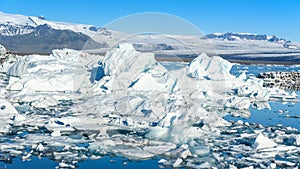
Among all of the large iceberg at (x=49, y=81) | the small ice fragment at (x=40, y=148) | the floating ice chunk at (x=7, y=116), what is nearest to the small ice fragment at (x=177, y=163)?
the small ice fragment at (x=40, y=148)

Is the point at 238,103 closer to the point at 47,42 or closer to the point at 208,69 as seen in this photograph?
the point at 208,69

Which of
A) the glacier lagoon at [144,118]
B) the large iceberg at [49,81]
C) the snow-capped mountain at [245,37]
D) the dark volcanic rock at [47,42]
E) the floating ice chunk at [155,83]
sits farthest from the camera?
the snow-capped mountain at [245,37]

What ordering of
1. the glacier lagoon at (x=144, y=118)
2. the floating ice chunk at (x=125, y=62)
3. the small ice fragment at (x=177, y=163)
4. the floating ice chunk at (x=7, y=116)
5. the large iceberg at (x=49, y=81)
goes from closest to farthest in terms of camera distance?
the small ice fragment at (x=177, y=163), the glacier lagoon at (x=144, y=118), the floating ice chunk at (x=7, y=116), the large iceberg at (x=49, y=81), the floating ice chunk at (x=125, y=62)

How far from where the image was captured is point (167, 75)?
37.0 ft

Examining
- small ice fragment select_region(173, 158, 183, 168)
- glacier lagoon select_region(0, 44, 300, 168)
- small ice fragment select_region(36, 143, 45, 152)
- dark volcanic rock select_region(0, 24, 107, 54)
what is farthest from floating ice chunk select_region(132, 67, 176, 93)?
dark volcanic rock select_region(0, 24, 107, 54)

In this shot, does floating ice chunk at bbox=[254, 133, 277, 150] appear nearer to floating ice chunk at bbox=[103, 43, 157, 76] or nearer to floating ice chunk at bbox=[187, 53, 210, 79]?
floating ice chunk at bbox=[103, 43, 157, 76]

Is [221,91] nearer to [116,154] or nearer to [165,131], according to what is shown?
[165,131]

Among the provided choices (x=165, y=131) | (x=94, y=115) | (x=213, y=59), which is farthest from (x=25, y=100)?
(x=213, y=59)

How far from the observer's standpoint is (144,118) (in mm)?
7734

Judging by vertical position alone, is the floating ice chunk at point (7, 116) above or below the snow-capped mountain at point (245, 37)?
below

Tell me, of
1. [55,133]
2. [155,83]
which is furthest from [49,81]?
[55,133]

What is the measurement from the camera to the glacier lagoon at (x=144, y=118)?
5.47 meters

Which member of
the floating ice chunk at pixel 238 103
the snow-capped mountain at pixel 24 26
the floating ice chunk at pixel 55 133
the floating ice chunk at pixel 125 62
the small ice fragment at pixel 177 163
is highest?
the snow-capped mountain at pixel 24 26

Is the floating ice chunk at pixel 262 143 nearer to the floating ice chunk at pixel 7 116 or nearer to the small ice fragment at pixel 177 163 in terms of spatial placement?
the small ice fragment at pixel 177 163
